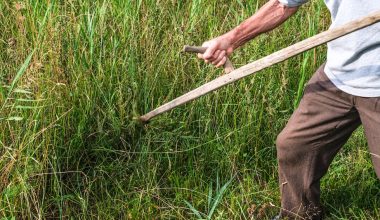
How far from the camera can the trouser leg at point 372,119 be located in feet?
8.34

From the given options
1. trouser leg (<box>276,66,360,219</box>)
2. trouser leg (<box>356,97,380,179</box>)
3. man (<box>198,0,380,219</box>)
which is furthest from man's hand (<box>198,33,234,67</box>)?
trouser leg (<box>356,97,380,179</box>)

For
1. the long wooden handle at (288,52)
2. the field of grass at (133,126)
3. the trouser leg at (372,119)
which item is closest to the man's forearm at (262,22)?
the long wooden handle at (288,52)

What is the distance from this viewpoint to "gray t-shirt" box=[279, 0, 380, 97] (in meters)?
2.44

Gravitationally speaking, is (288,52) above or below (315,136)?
above

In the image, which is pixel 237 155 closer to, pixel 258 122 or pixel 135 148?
pixel 258 122

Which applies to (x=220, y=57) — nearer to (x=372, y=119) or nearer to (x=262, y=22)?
(x=262, y=22)

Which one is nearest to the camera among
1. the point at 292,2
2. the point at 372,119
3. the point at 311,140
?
the point at 372,119

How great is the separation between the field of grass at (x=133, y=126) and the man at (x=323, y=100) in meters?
0.20

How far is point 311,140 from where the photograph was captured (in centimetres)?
280

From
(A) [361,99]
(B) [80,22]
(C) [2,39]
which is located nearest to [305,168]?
(A) [361,99]

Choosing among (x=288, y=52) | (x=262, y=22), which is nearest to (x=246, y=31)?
(x=262, y=22)

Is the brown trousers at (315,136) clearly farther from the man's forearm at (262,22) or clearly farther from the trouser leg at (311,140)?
the man's forearm at (262,22)

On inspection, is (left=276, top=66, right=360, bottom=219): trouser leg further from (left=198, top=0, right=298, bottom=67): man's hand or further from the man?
(left=198, top=0, right=298, bottom=67): man's hand

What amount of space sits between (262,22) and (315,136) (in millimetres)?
467
